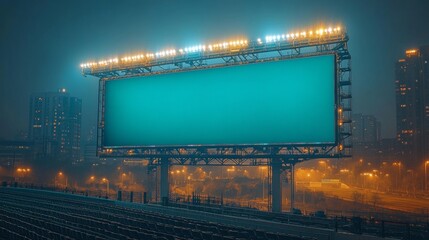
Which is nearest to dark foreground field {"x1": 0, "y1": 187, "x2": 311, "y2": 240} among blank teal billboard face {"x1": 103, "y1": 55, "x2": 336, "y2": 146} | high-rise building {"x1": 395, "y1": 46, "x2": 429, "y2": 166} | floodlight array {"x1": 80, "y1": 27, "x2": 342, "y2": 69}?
blank teal billboard face {"x1": 103, "y1": 55, "x2": 336, "y2": 146}

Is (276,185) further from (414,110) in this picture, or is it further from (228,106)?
(414,110)

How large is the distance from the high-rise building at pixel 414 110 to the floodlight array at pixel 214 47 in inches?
4766

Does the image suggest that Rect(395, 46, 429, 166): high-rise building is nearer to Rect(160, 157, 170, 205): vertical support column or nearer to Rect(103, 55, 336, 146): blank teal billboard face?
Rect(160, 157, 170, 205): vertical support column

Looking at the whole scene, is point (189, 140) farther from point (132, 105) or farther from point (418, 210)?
point (418, 210)

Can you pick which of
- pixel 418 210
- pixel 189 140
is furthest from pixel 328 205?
pixel 189 140

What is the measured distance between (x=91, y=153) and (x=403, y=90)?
130 meters

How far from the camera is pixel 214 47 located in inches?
1662

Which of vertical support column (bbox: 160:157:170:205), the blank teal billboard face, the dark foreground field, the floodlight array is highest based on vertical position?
the floodlight array

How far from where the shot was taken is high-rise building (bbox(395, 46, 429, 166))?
5989 inches

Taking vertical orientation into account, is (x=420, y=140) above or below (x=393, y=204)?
above

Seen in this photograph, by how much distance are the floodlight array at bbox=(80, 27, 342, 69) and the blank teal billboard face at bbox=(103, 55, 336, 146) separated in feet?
6.63

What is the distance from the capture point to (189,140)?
1694 inches

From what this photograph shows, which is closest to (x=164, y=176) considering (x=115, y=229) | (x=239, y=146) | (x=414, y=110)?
(x=239, y=146)

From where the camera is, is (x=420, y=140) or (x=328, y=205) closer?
(x=328, y=205)
